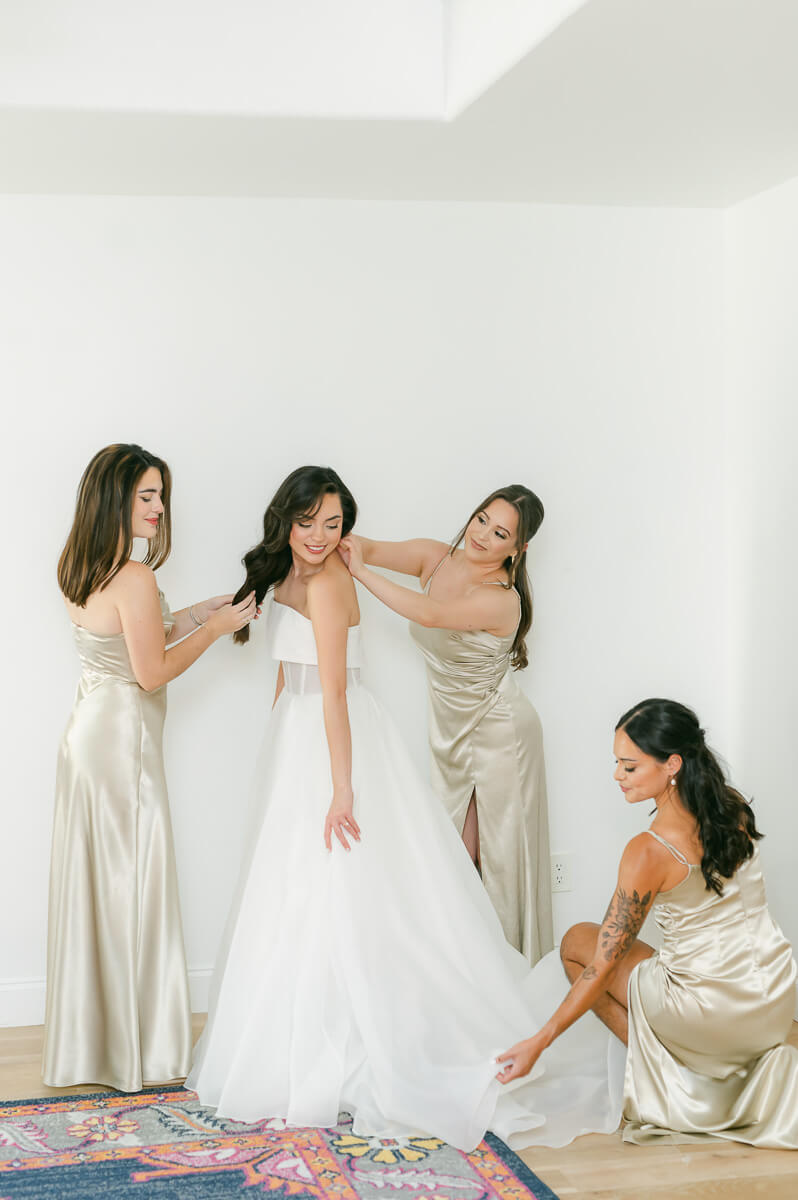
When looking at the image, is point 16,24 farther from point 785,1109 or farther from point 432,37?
point 785,1109

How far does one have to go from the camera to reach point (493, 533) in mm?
3557

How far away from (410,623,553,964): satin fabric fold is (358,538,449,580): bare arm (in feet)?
0.70

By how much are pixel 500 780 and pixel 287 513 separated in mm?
1170

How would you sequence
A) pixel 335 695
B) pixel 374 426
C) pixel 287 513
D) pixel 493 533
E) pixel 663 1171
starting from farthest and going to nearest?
pixel 374 426
pixel 493 533
pixel 287 513
pixel 335 695
pixel 663 1171

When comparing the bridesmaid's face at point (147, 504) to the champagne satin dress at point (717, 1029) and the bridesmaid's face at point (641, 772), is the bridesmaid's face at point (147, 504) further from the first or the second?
the champagne satin dress at point (717, 1029)

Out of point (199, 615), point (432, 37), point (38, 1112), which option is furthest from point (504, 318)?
point (38, 1112)

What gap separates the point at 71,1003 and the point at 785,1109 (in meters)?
1.91

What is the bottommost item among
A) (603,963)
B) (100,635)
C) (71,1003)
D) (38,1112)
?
(38,1112)

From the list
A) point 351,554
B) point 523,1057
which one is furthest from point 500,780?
point 523,1057

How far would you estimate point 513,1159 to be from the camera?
2695 mm

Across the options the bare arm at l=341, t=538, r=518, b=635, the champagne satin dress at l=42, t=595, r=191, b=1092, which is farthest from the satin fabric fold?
the champagne satin dress at l=42, t=595, r=191, b=1092

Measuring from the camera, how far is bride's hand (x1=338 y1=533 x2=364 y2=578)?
329 cm

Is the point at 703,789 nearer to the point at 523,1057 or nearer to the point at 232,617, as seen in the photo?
the point at 523,1057

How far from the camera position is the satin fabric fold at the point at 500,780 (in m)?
3.67
